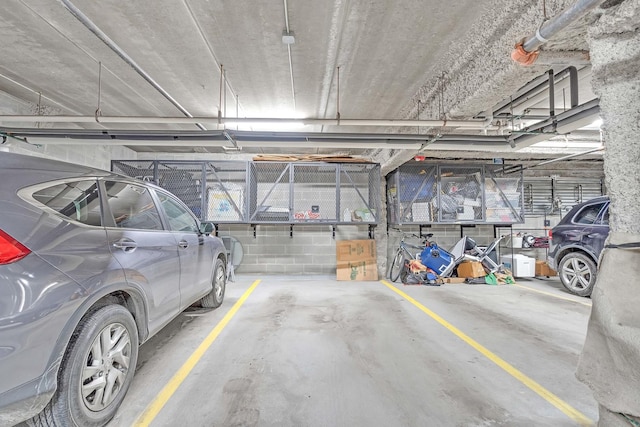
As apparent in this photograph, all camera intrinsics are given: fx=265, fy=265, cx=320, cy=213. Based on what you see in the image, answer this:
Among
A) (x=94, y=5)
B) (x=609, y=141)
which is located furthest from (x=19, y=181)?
(x=609, y=141)

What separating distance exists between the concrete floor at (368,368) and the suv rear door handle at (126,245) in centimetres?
107

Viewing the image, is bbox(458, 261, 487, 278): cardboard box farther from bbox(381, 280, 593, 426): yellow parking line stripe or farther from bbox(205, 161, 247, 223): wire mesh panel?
bbox(205, 161, 247, 223): wire mesh panel

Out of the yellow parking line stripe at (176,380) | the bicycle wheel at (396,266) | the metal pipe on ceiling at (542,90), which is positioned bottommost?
the yellow parking line stripe at (176,380)

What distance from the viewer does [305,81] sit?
11.8ft

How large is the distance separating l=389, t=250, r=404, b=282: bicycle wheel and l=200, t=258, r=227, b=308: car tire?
13.2 ft

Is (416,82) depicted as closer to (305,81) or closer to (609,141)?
(305,81)

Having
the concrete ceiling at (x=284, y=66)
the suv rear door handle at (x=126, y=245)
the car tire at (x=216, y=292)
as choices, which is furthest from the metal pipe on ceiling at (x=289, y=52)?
the car tire at (x=216, y=292)

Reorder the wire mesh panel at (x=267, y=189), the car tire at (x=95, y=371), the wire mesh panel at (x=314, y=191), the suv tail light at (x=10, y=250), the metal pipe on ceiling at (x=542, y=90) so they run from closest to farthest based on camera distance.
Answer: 1. the suv tail light at (x=10, y=250)
2. the car tire at (x=95, y=371)
3. the metal pipe on ceiling at (x=542, y=90)
4. the wire mesh panel at (x=267, y=189)
5. the wire mesh panel at (x=314, y=191)

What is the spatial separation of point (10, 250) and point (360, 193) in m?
6.04

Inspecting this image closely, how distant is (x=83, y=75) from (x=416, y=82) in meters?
4.47

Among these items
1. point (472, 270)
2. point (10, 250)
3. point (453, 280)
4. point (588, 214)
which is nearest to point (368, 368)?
point (10, 250)

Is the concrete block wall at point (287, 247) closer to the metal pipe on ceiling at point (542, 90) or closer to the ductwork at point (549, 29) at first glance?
the metal pipe on ceiling at point (542, 90)

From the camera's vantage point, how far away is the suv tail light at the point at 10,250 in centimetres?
116

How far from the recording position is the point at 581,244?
5102 millimetres
